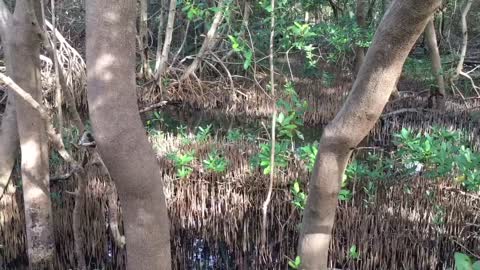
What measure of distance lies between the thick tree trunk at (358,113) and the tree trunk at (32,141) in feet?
4.42

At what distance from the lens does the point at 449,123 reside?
6090mm

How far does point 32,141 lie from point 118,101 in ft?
3.84

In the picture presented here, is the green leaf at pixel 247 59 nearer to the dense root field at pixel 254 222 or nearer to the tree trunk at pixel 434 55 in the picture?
the dense root field at pixel 254 222

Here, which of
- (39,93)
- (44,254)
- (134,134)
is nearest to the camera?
(134,134)

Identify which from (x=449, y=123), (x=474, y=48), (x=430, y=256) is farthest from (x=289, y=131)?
(x=474, y=48)

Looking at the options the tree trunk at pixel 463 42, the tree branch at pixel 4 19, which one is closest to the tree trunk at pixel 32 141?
the tree branch at pixel 4 19

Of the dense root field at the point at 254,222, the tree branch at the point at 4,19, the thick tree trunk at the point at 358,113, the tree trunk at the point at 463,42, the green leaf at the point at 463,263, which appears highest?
the tree trunk at the point at 463,42

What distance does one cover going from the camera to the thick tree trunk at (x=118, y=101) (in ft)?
4.61

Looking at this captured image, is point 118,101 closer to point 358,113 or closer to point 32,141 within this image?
point 358,113

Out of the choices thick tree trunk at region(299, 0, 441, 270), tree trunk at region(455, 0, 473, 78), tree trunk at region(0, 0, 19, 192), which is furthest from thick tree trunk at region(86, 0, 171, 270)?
tree trunk at region(455, 0, 473, 78)

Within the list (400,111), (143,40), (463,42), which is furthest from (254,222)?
(143,40)

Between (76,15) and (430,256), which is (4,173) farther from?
(76,15)

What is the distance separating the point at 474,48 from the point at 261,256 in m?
9.37

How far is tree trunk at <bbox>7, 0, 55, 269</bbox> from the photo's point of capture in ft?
7.59
